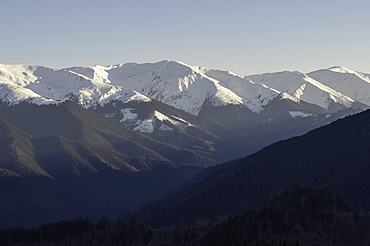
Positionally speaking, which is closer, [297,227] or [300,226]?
[297,227]

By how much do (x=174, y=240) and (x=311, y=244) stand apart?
5969 centimetres

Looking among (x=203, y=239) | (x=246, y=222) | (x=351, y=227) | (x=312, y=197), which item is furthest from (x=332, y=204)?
(x=203, y=239)

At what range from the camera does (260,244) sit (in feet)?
573

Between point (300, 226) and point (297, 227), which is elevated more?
point (300, 226)

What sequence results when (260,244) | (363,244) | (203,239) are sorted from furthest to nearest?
1. (203,239)
2. (260,244)
3. (363,244)

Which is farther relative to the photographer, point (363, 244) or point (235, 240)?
point (235, 240)

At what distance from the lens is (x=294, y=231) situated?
576 ft

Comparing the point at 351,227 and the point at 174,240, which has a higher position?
the point at 351,227

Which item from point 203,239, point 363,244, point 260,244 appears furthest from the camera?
point 203,239

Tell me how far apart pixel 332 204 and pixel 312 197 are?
8.65m

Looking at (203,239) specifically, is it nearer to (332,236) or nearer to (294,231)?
(294,231)

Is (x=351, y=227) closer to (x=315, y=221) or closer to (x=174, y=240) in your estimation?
(x=315, y=221)

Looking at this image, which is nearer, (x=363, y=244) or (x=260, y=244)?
(x=363, y=244)

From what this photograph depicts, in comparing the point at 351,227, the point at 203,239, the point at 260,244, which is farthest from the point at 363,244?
the point at 203,239
